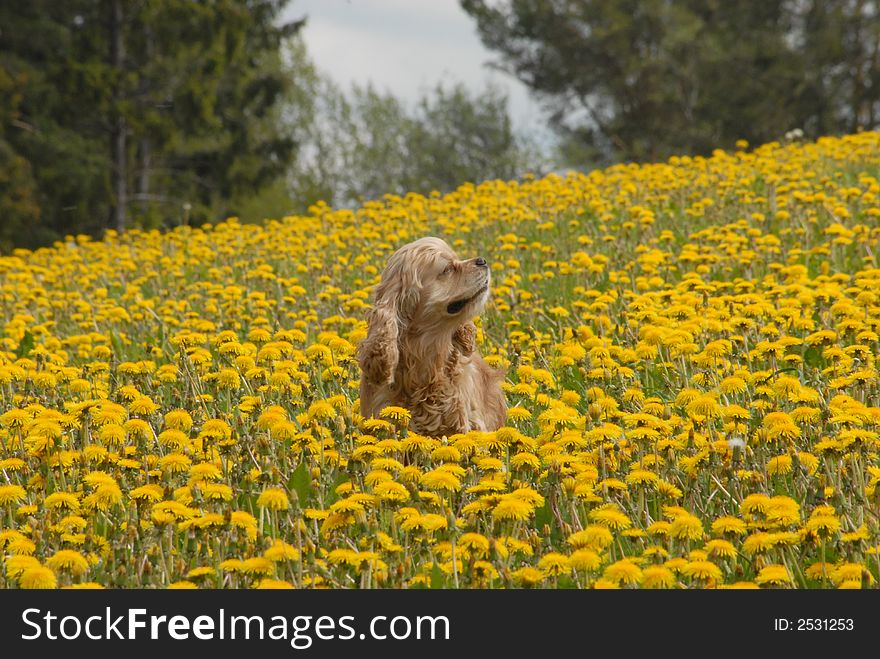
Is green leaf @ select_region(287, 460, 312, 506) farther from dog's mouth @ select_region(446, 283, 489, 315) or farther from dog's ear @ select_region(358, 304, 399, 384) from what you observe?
dog's mouth @ select_region(446, 283, 489, 315)

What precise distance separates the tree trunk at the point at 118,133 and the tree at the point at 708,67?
13982 millimetres

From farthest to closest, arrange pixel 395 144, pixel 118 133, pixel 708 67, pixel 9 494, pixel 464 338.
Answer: pixel 395 144 < pixel 708 67 < pixel 118 133 < pixel 464 338 < pixel 9 494

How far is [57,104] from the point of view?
17641mm

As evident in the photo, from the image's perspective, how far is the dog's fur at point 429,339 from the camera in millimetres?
4539

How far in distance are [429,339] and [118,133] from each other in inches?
614

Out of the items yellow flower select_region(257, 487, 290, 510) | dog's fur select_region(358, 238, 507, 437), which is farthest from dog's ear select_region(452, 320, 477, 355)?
yellow flower select_region(257, 487, 290, 510)

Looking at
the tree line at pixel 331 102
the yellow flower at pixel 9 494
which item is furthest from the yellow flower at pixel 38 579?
the tree line at pixel 331 102

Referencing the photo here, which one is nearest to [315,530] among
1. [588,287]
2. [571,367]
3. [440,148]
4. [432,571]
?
[432,571]

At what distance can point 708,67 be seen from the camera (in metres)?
28.1

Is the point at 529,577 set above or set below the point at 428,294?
below

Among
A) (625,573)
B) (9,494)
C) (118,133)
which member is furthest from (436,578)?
(118,133)

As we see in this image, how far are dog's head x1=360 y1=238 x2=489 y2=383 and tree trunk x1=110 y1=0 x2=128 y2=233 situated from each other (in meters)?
14.0

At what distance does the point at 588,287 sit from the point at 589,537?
454cm

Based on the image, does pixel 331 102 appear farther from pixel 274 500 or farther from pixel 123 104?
pixel 274 500
